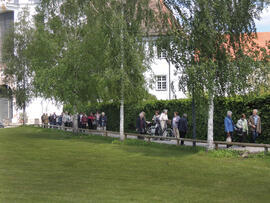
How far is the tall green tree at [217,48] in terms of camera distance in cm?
1803

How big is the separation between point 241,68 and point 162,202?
9955 millimetres

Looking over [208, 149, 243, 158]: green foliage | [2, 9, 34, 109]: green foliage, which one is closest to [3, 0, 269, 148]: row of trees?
[208, 149, 243, 158]: green foliage

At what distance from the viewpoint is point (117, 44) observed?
78.4 feet

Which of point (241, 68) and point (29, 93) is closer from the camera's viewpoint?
point (241, 68)

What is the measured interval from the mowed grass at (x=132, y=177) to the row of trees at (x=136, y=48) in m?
3.55

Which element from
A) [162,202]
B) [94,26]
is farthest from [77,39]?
[162,202]

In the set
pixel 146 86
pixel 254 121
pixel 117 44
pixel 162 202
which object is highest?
pixel 117 44

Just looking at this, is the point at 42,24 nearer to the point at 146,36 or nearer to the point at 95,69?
the point at 95,69

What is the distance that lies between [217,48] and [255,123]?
420 centimetres

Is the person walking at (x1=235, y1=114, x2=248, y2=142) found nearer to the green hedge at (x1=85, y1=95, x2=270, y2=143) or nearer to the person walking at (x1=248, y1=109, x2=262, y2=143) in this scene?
the person walking at (x1=248, y1=109, x2=262, y2=143)

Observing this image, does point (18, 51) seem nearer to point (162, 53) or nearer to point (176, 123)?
point (176, 123)

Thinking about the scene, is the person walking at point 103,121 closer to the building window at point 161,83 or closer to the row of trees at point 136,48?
the row of trees at point 136,48

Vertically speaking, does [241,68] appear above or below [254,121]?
above

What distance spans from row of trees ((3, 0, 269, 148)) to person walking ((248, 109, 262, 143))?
176 centimetres
